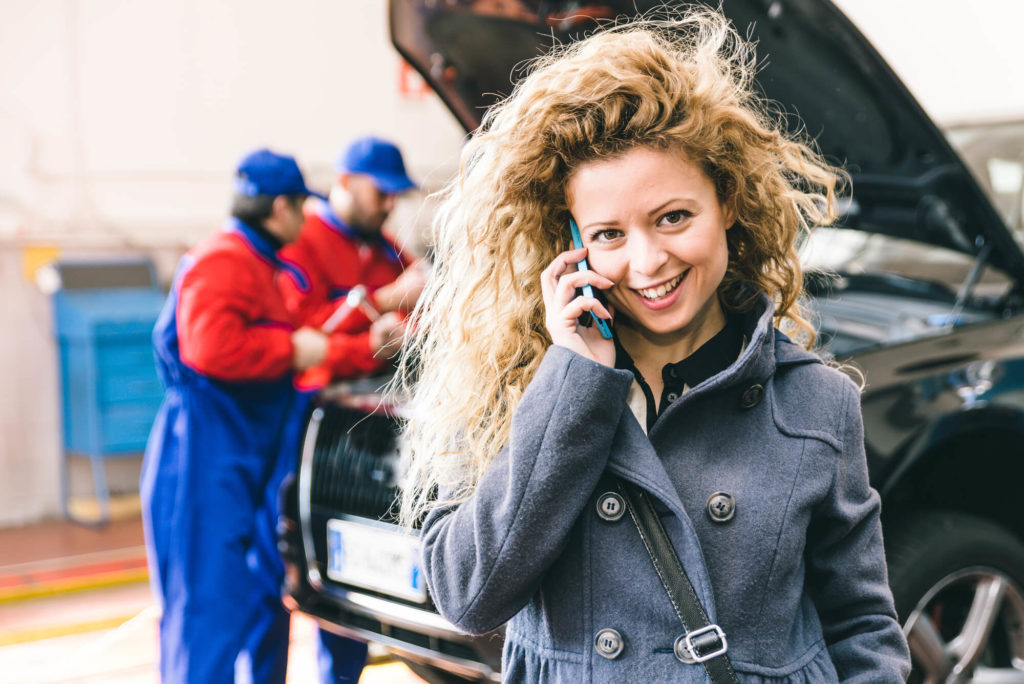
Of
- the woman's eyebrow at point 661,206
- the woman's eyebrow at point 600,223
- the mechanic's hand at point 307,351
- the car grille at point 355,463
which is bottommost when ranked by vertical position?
the car grille at point 355,463

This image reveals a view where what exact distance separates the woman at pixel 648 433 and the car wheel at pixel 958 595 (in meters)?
1.18

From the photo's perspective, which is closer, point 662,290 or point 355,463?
point 662,290

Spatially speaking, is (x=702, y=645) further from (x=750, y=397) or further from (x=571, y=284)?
(x=571, y=284)

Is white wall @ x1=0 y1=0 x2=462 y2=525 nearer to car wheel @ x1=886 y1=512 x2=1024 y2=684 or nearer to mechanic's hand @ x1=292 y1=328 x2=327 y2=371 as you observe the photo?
mechanic's hand @ x1=292 y1=328 x2=327 y2=371

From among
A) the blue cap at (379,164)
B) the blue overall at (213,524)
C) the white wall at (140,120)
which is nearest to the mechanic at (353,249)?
the blue cap at (379,164)

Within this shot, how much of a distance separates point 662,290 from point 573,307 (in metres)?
0.12

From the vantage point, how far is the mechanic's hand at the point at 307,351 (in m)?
3.32

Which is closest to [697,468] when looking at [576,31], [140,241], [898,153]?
[576,31]

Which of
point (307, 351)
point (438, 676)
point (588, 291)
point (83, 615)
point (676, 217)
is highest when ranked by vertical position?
point (676, 217)

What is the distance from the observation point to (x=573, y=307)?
4.23 ft

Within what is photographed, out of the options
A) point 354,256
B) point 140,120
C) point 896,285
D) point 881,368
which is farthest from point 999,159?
point 140,120

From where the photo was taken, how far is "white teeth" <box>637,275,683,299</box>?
129 centimetres

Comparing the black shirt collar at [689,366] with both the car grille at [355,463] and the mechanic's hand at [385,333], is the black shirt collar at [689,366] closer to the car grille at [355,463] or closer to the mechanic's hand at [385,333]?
the car grille at [355,463]

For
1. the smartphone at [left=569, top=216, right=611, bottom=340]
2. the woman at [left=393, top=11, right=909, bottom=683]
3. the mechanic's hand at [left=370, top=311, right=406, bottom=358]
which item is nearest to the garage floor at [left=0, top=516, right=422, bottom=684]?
the mechanic's hand at [left=370, top=311, right=406, bottom=358]
